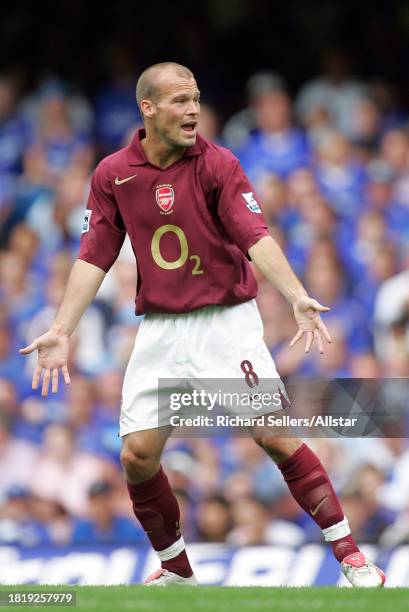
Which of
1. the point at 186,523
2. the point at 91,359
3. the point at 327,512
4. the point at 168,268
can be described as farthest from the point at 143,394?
the point at 91,359

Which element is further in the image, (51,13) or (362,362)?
(51,13)

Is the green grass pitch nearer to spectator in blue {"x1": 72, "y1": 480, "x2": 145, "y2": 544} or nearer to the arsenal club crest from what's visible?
the arsenal club crest

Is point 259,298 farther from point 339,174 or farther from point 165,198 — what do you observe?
point 165,198

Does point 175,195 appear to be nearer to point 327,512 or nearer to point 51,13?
point 327,512

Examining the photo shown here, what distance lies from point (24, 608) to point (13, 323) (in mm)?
6081

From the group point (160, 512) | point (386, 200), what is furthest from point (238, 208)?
point (386, 200)

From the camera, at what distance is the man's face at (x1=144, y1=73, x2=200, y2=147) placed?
6199 mm

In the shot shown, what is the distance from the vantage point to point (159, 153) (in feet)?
20.8

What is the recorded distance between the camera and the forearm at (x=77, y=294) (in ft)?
20.7

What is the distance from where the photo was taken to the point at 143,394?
6289mm

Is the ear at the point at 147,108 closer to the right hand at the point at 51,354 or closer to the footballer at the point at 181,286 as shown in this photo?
the footballer at the point at 181,286

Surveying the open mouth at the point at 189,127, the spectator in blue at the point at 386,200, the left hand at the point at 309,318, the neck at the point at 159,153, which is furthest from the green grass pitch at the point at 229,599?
the spectator in blue at the point at 386,200

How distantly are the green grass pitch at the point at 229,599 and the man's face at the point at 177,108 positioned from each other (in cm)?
204

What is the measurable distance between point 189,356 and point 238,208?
0.74 m
